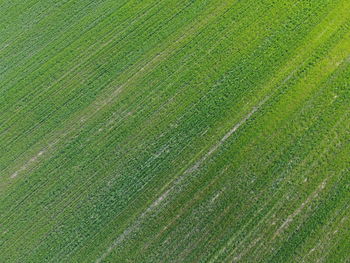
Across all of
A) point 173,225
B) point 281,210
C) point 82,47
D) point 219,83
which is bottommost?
point 281,210

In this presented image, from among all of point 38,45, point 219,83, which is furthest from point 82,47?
point 219,83

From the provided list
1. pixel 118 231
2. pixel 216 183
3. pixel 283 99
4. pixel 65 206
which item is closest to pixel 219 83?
pixel 283 99

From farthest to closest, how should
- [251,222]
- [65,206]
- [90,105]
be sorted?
[90,105] → [65,206] → [251,222]

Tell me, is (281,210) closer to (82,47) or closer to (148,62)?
(148,62)

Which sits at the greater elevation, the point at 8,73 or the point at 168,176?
the point at 8,73

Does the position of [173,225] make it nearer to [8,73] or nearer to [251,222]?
[251,222]

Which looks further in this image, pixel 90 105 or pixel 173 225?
pixel 90 105

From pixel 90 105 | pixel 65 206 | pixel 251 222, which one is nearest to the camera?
pixel 251 222
